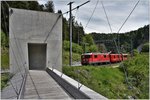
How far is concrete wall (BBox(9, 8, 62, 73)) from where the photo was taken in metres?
11.3

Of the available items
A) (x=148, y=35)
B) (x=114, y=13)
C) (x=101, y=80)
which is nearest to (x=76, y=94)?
(x=114, y=13)

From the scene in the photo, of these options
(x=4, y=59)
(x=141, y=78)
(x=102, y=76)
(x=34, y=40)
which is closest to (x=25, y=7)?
(x=4, y=59)

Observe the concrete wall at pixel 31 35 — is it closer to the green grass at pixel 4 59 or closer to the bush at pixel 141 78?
the bush at pixel 141 78

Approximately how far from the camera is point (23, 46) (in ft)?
38.4

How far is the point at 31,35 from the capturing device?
38.5 feet

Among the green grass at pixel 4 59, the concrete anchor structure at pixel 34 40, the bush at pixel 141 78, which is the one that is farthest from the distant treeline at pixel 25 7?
the bush at pixel 141 78

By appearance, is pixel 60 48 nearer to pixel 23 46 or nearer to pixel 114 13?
pixel 23 46

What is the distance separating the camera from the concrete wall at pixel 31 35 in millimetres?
11328

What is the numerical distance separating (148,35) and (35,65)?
10120mm

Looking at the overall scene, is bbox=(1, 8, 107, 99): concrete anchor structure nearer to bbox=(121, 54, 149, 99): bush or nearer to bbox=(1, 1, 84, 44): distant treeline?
A: bbox=(1, 1, 84, 44): distant treeline

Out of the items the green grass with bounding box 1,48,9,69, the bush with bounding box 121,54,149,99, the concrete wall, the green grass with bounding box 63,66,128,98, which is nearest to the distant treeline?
the concrete wall

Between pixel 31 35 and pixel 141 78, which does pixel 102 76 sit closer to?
pixel 31 35

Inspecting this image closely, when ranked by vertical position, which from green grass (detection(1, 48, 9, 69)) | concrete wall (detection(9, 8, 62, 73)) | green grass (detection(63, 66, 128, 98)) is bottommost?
green grass (detection(63, 66, 128, 98))

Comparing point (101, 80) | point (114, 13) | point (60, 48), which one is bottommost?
point (101, 80)
